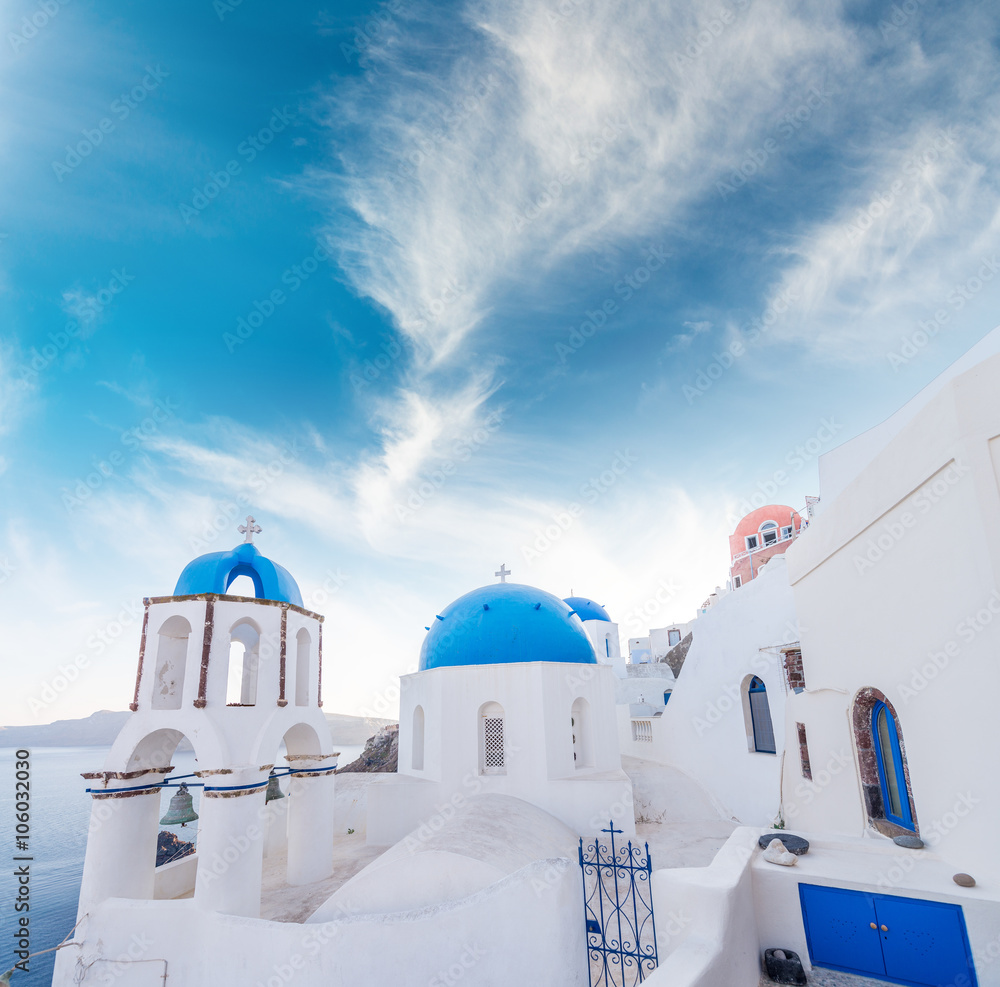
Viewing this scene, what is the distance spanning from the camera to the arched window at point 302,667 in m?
10.4

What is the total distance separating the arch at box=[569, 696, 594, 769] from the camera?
45.1 ft

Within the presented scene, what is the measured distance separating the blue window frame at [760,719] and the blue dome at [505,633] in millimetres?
3898

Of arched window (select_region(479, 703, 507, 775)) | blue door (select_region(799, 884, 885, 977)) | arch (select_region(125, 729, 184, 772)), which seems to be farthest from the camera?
arched window (select_region(479, 703, 507, 775))

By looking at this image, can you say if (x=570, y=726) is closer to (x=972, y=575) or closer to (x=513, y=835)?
(x=513, y=835)

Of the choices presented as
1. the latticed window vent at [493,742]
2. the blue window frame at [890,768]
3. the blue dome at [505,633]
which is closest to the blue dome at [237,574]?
the blue dome at [505,633]

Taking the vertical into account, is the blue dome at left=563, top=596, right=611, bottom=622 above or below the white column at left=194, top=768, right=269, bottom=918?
above

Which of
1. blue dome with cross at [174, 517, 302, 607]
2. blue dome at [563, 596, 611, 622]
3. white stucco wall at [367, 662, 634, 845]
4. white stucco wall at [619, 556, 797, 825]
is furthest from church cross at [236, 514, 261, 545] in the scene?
blue dome at [563, 596, 611, 622]

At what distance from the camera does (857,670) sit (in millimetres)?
6738

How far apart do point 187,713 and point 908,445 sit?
10.0 m

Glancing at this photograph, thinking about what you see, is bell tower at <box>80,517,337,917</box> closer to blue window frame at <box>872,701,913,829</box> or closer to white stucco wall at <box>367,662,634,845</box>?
white stucco wall at <box>367,662,634,845</box>

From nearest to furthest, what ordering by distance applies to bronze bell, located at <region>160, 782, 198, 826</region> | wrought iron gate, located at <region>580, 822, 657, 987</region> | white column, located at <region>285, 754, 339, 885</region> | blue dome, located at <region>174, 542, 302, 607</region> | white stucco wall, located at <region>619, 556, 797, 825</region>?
wrought iron gate, located at <region>580, 822, 657, 987</region> → blue dome, located at <region>174, 542, 302, 607</region> → white column, located at <region>285, 754, 339, 885</region> → bronze bell, located at <region>160, 782, 198, 826</region> → white stucco wall, located at <region>619, 556, 797, 825</region>

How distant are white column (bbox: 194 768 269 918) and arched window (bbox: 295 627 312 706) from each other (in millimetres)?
1795

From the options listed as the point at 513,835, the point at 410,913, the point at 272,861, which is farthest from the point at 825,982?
the point at 272,861

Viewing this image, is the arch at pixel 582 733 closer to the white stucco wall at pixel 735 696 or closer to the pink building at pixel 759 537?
the white stucco wall at pixel 735 696
